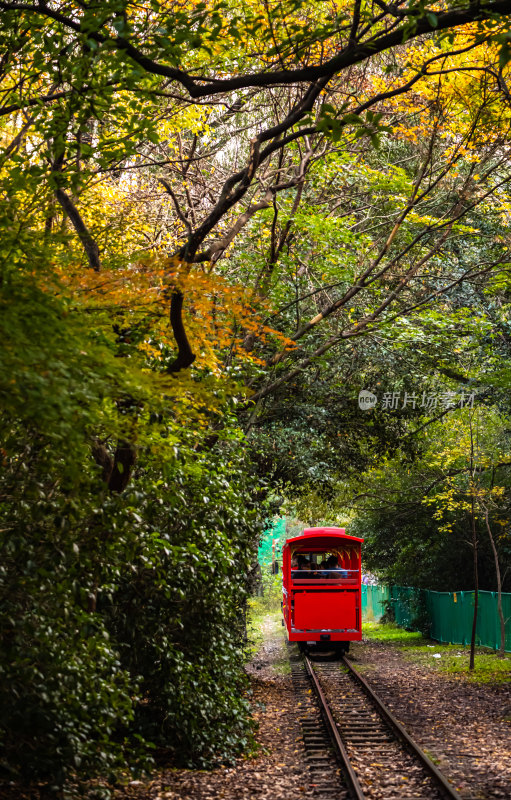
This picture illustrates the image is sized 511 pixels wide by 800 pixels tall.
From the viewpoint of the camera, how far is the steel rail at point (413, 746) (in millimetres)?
8811

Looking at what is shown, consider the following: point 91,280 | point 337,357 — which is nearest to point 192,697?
point 91,280

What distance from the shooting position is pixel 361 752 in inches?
452

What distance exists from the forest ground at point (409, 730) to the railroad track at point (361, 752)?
22 cm

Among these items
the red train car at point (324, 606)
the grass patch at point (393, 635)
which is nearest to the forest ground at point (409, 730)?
the red train car at point (324, 606)

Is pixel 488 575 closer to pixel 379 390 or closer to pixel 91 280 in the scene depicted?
pixel 379 390

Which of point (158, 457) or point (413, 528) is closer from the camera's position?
point (158, 457)

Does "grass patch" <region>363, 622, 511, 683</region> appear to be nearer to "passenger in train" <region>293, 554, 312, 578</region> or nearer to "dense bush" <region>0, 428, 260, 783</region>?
"passenger in train" <region>293, 554, 312, 578</region>

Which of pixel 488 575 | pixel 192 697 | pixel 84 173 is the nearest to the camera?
pixel 84 173

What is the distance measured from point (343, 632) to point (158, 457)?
15.7 m

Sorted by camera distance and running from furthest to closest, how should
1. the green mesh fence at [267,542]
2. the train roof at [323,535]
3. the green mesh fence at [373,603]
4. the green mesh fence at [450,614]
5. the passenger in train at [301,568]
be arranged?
the green mesh fence at [373,603]
the green mesh fence at [450,614]
the train roof at [323,535]
the passenger in train at [301,568]
the green mesh fence at [267,542]

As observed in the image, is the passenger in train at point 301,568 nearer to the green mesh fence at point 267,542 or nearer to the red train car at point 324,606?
the red train car at point 324,606

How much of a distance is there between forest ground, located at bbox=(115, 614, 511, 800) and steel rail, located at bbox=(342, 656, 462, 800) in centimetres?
17

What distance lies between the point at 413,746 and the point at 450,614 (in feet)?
59.4

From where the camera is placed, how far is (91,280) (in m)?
7.43
